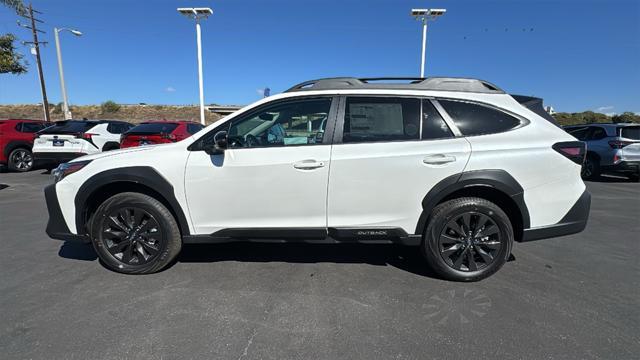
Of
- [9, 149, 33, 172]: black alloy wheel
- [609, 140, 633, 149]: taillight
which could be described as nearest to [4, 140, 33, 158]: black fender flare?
[9, 149, 33, 172]: black alloy wheel

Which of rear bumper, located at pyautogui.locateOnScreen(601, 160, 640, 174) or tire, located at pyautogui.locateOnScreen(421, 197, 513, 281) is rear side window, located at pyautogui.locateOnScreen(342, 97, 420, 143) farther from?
rear bumper, located at pyautogui.locateOnScreen(601, 160, 640, 174)

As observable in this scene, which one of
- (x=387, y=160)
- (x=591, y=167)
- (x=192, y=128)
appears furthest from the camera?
(x=591, y=167)

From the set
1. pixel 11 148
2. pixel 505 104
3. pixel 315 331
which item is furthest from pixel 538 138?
pixel 11 148

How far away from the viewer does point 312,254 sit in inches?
148

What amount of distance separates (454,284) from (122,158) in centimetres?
337

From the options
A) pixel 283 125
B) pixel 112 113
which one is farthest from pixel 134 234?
pixel 112 113

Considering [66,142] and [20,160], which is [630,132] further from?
[20,160]

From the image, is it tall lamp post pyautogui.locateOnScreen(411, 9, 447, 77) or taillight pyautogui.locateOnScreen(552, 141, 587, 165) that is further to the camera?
tall lamp post pyautogui.locateOnScreen(411, 9, 447, 77)

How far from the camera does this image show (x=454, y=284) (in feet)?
10.1

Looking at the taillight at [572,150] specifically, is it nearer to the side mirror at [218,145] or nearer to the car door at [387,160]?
the car door at [387,160]

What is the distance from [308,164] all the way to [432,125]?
1.21 m

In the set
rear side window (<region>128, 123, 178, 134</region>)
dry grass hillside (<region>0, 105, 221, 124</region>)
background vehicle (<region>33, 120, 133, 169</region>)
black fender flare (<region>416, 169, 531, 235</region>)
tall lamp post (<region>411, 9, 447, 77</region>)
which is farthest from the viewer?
dry grass hillside (<region>0, 105, 221, 124</region>)

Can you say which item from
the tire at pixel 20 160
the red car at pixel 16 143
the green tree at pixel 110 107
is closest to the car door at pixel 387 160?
the red car at pixel 16 143

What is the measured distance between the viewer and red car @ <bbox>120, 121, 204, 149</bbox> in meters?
7.73
